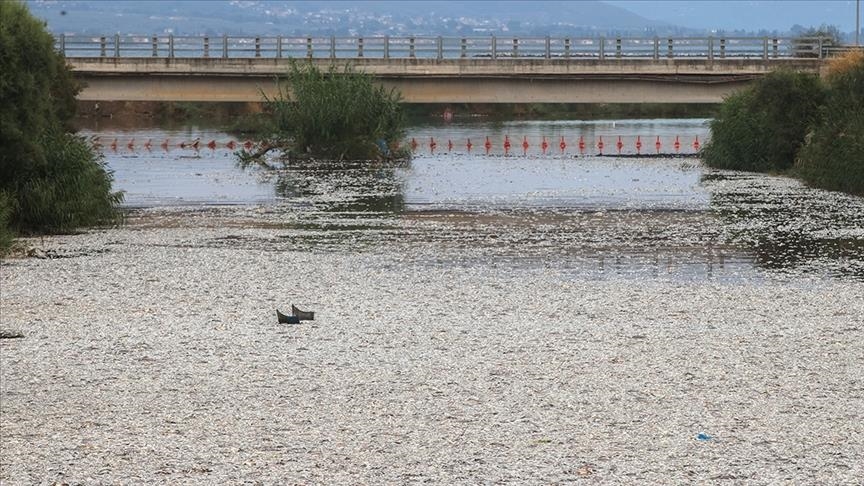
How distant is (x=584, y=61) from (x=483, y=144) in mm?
7950

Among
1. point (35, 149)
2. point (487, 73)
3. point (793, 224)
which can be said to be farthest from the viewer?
point (487, 73)

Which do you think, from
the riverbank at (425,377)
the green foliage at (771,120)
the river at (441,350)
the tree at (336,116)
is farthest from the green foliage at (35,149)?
the green foliage at (771,120)

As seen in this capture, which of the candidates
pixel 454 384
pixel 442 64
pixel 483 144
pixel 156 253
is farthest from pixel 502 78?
pixel 454 384

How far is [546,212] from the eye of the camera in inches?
1196

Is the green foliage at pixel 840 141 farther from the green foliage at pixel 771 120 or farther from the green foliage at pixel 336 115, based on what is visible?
the green foliage at pixel 336 115

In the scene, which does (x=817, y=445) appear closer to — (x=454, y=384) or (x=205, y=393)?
(x=454, y=384)

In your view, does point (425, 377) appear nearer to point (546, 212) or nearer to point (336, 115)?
point (546, 212)

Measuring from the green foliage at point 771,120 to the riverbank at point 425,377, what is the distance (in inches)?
947

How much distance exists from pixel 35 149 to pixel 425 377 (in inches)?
553

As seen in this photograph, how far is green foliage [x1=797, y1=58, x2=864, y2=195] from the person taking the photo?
3422cm

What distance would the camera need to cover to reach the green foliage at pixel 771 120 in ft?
140

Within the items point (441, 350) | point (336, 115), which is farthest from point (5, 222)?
point (336, 115)

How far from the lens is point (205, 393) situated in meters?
12.4

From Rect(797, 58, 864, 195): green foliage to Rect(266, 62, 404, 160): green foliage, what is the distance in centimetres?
1533
